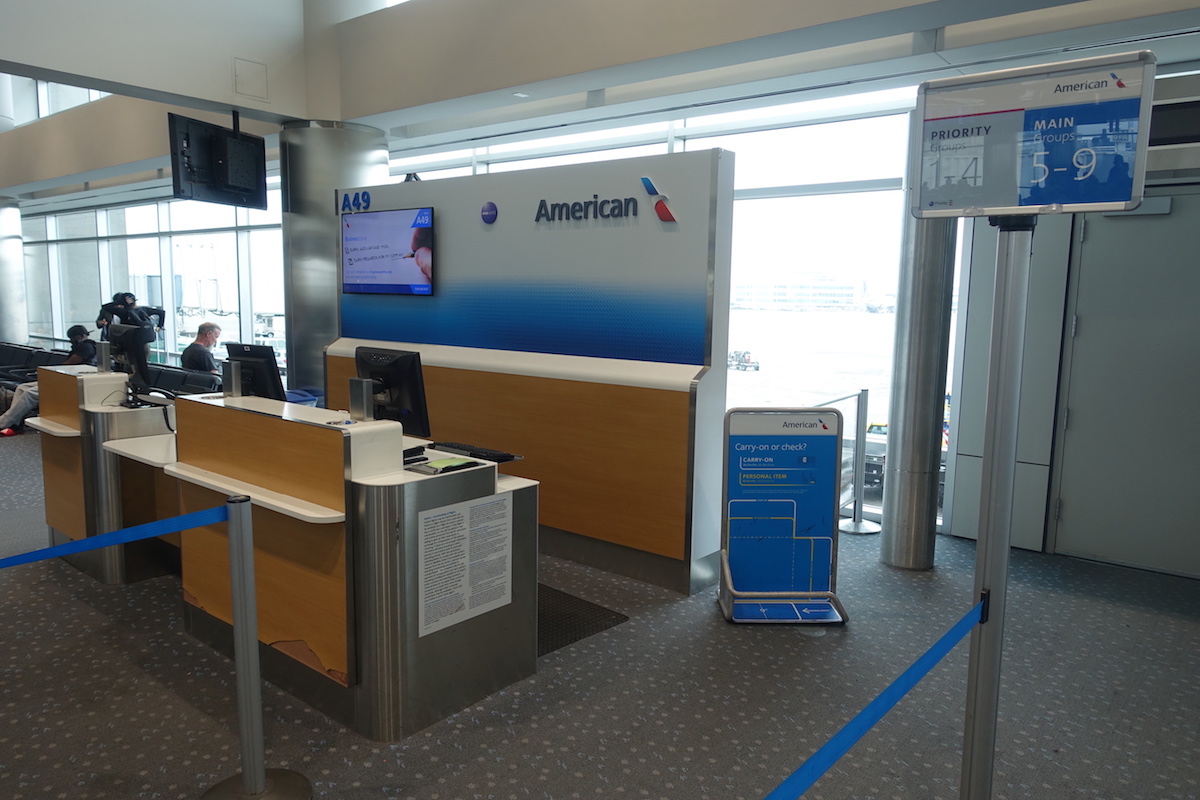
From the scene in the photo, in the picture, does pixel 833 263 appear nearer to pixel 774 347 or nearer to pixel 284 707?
pixel 774 347

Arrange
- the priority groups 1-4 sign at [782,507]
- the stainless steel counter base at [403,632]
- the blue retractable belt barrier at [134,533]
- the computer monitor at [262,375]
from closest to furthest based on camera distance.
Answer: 1. the blue retractable belt barrier at [134,533]
2. the stainless steel counter base at [403,632]
3. the priority groups 1-4 sign at [782,507]
4. the computer monitor at [262,375]

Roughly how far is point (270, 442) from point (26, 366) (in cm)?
1108

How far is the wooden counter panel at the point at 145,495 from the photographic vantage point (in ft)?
14.4

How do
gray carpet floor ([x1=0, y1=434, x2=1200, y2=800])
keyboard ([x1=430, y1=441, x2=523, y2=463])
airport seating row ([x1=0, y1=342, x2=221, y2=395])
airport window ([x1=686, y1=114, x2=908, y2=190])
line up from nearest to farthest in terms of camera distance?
gray carpet floor ([x1=0, y1=434, x2=1200, y2=800]) < keyboard ([x1=430, y1=441, x2=523, y2=463]) < airport window ([x1=686, y1=114, x2=908, y2=190]) < airport seating row ([x1=0, y1=342, x2=221, y2=395])

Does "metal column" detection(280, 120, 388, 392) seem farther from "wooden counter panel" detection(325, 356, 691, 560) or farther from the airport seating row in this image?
"wooden counter panel" detection(325, 356, 691, 560)

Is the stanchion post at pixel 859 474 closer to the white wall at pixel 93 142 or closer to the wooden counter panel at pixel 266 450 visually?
the wooden counter panel at pixel 266 450

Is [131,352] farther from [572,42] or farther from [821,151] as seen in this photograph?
[821,151]

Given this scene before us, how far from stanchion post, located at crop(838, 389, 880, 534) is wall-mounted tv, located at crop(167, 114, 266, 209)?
515 centimetres

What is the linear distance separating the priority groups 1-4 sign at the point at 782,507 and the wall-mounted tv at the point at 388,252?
2.84m

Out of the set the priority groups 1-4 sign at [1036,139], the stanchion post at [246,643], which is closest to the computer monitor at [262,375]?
the stanchion post at [246,643]

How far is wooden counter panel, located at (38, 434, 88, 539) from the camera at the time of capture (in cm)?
448

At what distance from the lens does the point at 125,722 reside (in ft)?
9.66

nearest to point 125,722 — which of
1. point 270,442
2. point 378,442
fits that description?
point 270,442

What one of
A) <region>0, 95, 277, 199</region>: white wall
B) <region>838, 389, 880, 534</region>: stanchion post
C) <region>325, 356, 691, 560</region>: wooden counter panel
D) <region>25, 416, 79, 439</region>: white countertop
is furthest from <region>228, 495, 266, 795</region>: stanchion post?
<region>0, 95, 277, 199</region>: white wall
